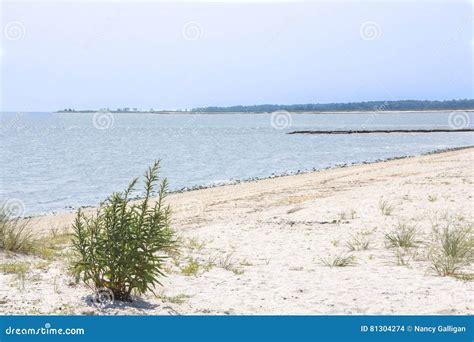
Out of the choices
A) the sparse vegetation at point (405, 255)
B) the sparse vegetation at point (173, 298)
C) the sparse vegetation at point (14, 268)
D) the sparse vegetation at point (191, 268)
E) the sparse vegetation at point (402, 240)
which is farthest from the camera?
the sparse vegetation at point (402, 240)

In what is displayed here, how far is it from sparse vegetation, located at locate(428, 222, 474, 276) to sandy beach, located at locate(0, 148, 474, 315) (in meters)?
0.13

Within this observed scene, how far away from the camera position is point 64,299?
6277mm

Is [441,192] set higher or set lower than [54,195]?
higher

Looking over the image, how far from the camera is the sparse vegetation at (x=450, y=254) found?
7.46 m

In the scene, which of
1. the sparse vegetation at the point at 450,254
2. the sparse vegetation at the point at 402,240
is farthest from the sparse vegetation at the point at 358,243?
the sparse vegetation at the point at 450,254

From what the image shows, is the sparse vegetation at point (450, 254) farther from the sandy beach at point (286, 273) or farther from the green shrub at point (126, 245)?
the green shrub at point (126, 245)

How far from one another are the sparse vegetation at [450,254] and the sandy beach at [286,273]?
5.2 inches

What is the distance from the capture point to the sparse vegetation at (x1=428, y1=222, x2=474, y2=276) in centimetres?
746

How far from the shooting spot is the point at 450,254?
8.10m

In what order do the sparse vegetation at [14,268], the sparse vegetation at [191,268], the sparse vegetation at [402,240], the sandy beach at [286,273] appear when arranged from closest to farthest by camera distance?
the sandy beach at [286,273] → the sparse vegetation at [14,268] → the sparse vegetation at [191,268] → the sparse vegetation at [402,240]
